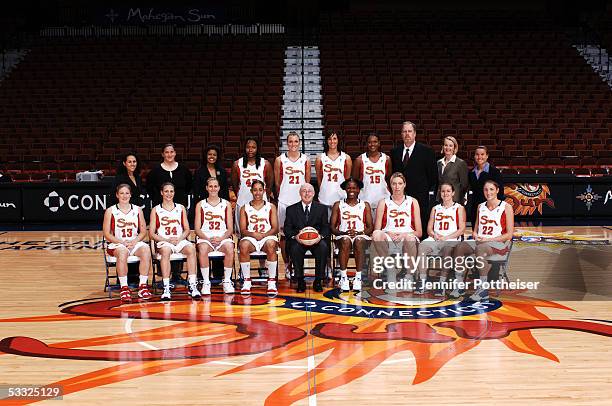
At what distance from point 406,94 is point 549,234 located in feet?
24.3

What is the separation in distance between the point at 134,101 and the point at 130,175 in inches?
433

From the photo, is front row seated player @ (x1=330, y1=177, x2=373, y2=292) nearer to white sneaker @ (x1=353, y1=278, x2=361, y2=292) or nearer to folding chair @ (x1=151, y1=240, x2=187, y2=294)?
white sneaker @ (x1=353, y1=278, x2=361, y2=292)

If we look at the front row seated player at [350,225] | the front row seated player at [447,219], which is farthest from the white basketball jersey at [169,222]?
the front row seated player at [447,219]

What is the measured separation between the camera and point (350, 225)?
6820 mm

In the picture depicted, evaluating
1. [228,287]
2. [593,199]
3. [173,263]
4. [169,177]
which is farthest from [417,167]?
[593,199]

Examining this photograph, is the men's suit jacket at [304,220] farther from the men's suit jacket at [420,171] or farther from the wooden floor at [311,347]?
the men's suit jacket at [420,171]

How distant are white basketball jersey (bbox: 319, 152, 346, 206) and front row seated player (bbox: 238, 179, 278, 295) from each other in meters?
0.67

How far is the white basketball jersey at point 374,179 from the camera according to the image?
7.11m

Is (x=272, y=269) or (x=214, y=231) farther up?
(x=214, y=231)

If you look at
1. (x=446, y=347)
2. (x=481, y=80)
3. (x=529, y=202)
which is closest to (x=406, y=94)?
(x=481, y=80)

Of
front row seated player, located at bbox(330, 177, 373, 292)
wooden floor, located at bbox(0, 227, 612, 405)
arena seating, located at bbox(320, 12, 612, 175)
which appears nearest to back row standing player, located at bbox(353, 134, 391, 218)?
front row seated player, located at bbox(330, 177, 373, 292)

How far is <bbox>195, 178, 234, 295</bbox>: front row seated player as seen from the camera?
21.7 ft

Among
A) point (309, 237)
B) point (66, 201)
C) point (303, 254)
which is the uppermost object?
point (66, 201)

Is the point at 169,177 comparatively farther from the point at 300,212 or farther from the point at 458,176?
the point at 458,176
